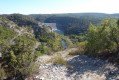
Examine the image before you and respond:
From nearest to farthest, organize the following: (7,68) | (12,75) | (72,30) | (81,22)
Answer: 1. (12,75)
2. (7,68)
3. (72,30)
4. (81,22)

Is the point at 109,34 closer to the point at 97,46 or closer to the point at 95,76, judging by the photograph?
the point at 97,46

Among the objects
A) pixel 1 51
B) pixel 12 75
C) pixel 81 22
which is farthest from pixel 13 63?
pixel 81 22

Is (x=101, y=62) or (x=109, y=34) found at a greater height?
(x=109, y=34)

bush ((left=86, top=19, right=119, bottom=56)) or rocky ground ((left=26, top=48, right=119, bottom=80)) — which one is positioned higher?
bush ((left=86, top=19, right=119, bottom=56))

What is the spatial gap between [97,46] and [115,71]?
320 cm

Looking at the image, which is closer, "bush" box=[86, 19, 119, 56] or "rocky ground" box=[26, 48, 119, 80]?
"rocky ground" box=[26, 48, 119, 80]

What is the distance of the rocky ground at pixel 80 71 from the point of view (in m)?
10.8

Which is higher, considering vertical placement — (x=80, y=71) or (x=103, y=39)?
(x=103, y=39)

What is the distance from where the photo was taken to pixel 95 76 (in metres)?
11.0

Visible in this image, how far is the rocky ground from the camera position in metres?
10.8

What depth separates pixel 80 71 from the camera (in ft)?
38.8

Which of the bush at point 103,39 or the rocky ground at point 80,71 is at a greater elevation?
the bush at point 103,39

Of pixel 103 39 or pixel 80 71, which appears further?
pixel 103 39

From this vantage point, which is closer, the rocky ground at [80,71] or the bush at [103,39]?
the rocky ground at [80,71]
